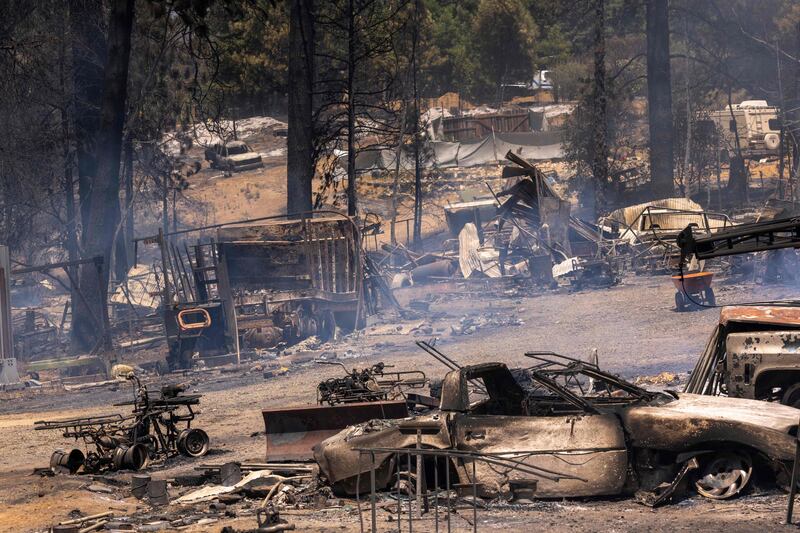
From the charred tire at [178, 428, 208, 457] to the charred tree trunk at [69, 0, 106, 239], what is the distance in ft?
61.6

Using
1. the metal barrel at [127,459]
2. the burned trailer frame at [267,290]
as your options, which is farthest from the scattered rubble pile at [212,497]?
the burned trailer frame at [267,290]

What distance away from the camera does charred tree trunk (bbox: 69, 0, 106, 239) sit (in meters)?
30.9

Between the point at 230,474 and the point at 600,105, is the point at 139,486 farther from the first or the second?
the point at 600,105

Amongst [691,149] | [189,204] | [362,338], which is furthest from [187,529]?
[189,204]

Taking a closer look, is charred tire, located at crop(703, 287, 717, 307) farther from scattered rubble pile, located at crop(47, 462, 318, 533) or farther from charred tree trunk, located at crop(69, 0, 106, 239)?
charred tree trunk, located at crop(69, 0, 106, 239)

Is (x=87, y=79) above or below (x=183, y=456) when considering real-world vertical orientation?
above

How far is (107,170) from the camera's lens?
29234 millimetres

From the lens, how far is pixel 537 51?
76.8m

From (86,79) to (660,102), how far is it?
18942 millimetres

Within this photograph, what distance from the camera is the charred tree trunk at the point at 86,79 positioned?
30891 millimetres

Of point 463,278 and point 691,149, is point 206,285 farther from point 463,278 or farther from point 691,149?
point 691,149

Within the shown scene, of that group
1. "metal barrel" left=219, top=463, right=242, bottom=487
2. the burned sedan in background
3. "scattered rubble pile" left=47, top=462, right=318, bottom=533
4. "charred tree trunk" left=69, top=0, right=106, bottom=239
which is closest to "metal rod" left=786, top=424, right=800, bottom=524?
the burned sedan in background

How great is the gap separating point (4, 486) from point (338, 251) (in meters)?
14.4

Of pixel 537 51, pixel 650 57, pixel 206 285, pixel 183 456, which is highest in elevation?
pixel 537 51
